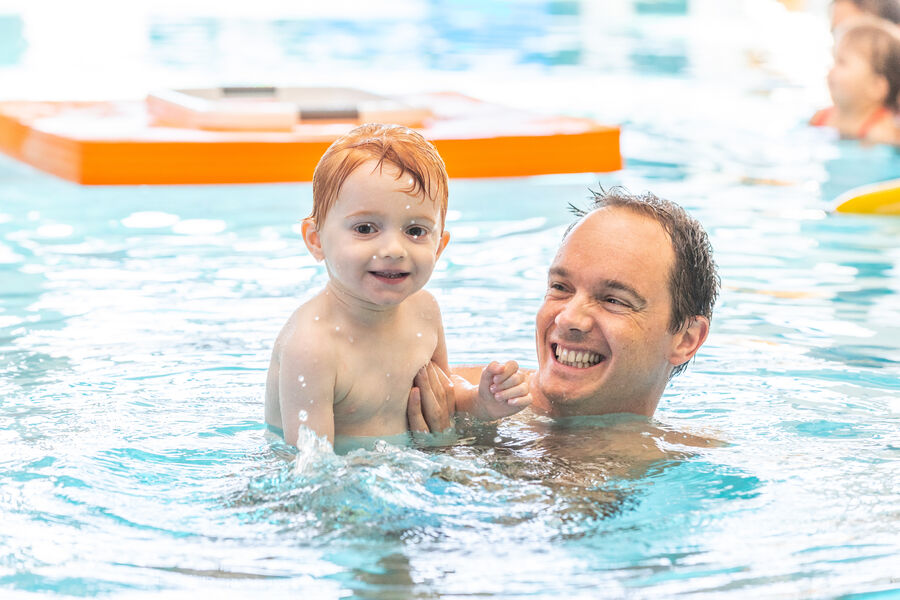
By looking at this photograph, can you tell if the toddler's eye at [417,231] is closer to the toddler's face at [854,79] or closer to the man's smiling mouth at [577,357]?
the man's smiling mouth at [577,357]

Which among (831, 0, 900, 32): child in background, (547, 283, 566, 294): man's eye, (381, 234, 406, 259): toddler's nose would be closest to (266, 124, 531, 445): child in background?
(381, 234, 406, 259): toddler's nose

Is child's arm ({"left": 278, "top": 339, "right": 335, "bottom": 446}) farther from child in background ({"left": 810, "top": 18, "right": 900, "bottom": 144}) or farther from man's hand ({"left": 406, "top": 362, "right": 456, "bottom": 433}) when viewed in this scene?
child in background ({"left": 810, "top": 18, "right": 900, "bottom": 144})

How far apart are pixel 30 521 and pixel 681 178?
229 inches

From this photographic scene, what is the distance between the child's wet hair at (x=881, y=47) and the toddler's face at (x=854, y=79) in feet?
0.11

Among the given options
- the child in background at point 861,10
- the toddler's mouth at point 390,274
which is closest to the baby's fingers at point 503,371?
the toddler's mouth at point 390,274

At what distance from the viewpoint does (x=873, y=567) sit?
8.58 ft

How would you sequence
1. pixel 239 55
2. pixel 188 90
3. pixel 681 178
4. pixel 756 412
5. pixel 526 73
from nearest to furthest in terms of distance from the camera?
1. pixel 756 412
2. pixel 681 178
3. pixel 188 90
4. pixel 526 73
5. pixel 239 55

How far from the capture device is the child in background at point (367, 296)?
2.77m

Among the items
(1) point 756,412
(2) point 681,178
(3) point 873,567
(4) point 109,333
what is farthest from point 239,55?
(3) point 873,567

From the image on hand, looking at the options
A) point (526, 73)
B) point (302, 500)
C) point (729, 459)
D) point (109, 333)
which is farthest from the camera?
point (526, 73)

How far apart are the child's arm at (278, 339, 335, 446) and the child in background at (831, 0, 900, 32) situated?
8.05 metres

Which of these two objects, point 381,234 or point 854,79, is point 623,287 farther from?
point 854,79

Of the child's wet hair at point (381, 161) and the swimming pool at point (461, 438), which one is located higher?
the child's wet hair at point (381, 161)

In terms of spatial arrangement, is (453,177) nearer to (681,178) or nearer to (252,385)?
(681,178)
